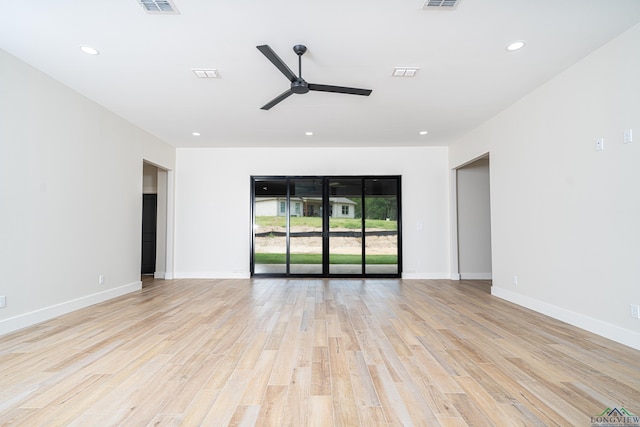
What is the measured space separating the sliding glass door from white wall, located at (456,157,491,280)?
4.17ft

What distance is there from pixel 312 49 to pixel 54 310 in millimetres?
3940

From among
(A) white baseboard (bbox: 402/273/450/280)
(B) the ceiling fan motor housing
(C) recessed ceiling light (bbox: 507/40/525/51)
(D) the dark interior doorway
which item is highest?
(C) recessed ceiling light (bbox: 507/40/525/51)

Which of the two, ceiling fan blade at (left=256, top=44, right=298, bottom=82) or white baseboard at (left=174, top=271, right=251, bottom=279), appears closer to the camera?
ceiling fan blade at (left=256, top=44, right=298, bottom=82)

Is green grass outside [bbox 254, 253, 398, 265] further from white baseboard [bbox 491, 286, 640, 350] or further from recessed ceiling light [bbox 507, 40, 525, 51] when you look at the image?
recessed ceiling light [bbox 507, 40, 525, 51]

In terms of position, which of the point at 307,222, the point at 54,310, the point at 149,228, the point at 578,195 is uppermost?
the point at 578,195

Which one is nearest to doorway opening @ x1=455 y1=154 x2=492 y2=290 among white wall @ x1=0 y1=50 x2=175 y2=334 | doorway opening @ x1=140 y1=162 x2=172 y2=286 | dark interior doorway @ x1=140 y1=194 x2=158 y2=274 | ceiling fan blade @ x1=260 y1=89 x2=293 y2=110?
ceiling fan blade @ x1=260 y1=89 x2=293 y2=110

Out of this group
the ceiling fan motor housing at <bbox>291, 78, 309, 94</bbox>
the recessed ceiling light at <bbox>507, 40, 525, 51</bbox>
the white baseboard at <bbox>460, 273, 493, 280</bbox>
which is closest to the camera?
the recessed ceiling light at <bbox>507, 40, 525, 51</bbox>

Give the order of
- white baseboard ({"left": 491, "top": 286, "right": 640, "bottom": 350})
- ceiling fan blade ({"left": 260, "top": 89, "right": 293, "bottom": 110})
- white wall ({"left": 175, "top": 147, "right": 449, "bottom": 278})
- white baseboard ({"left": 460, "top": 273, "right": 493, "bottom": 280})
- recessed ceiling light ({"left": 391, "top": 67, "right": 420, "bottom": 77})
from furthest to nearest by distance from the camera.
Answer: white wall ({"left": 175, "top": 147, "right": 449, "bottom": 278})
white baseboard ({"left": 460, "top": 273, "right": 493, "bottom": 280})
recessed ceiling light ({"left": 391, "top": 67, "right": 420, "bottom": 77})
ceiling fan blade ({"left": 260, "top": 89, "right": 293, "bottom": 110})
white baseboard ({"left": 491, "top": 286, "right": 640, "bottom": 350})

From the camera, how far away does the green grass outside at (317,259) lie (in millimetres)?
6926

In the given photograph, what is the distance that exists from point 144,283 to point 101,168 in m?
2.53

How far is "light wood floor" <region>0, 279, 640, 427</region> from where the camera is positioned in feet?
5.74

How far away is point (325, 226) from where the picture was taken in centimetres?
695

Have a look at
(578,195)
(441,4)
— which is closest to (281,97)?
(441,4)

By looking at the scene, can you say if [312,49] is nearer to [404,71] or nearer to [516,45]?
[404,71]
